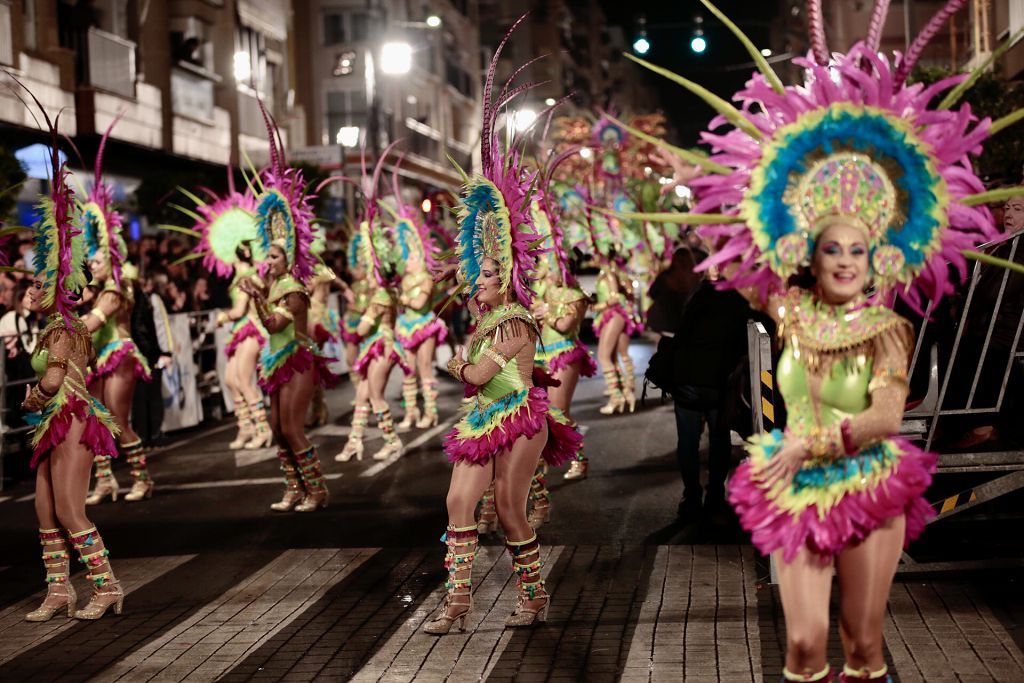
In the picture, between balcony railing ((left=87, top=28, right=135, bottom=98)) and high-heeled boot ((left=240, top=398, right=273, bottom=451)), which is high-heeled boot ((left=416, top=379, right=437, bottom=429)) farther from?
balcony railing ((left=87, top=28, right=135, bottom=98))

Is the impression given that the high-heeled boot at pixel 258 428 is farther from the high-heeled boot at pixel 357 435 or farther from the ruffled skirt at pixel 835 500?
the ruffled skirt at pixel 835 500

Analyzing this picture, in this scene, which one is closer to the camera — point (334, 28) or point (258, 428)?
point (258, 428)

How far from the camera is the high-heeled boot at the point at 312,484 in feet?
35.0

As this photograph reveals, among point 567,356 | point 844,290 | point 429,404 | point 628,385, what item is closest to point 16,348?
point 429,404

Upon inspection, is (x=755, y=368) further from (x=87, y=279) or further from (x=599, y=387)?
(x=599, y=387)

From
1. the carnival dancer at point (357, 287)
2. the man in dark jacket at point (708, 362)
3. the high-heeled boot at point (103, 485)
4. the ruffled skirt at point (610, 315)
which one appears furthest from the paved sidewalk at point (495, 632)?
the ruffled skirt at point (610, 315)

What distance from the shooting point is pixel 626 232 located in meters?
22.3

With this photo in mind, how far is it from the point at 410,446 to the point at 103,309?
14.2 feet

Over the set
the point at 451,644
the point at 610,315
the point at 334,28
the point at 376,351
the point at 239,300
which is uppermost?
the point at 334,28

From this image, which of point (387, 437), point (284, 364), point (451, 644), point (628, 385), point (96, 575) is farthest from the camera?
point (628, 385)

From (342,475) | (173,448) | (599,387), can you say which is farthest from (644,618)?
(599,387)

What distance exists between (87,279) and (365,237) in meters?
5.86

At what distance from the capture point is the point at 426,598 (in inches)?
310

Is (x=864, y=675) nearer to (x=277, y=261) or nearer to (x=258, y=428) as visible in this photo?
(x=277, y=261)
